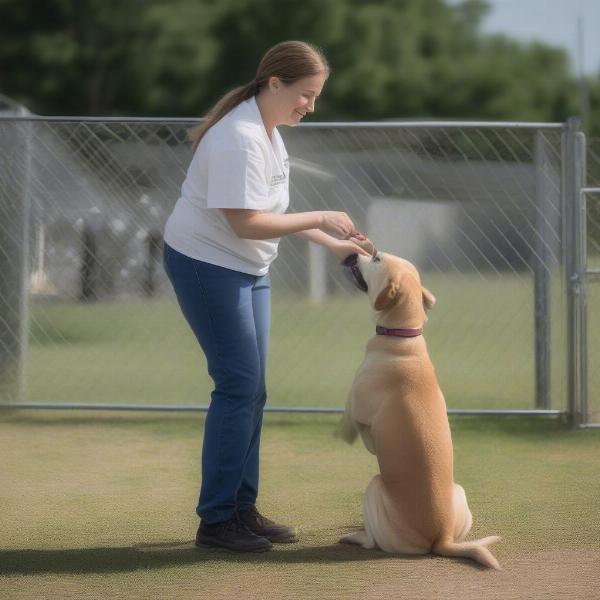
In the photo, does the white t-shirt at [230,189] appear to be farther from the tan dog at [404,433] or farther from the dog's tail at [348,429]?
the dog's tail at [348,429]

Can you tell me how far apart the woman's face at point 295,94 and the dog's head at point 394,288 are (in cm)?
61

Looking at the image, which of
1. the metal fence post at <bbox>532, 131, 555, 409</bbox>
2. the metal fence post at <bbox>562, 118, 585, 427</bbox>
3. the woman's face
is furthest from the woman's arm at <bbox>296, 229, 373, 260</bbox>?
the metal fence post at <bbox>532, 131, 555, 409</bbox>

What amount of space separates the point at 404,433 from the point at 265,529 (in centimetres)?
77

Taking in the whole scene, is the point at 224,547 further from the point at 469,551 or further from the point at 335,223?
the point at 335,223

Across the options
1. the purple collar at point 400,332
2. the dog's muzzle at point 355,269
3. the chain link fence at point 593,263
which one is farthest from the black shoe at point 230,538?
the chain link fence at point 593,263

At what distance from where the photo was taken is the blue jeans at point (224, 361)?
14.6 feet

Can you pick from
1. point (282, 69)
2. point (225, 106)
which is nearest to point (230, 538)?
point (225, 106)

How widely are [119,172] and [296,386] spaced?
2.31 m

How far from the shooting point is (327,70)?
4586mm

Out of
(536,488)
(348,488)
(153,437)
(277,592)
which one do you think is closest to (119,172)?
(153,437)

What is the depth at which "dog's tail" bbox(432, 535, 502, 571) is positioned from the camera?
4.29 m

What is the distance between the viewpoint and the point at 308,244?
775 centimetres

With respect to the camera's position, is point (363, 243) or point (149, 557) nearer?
point (149, 557)

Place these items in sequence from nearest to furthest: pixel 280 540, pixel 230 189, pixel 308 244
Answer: pixel 230 189, pixel 280 540, pixel 308 244
